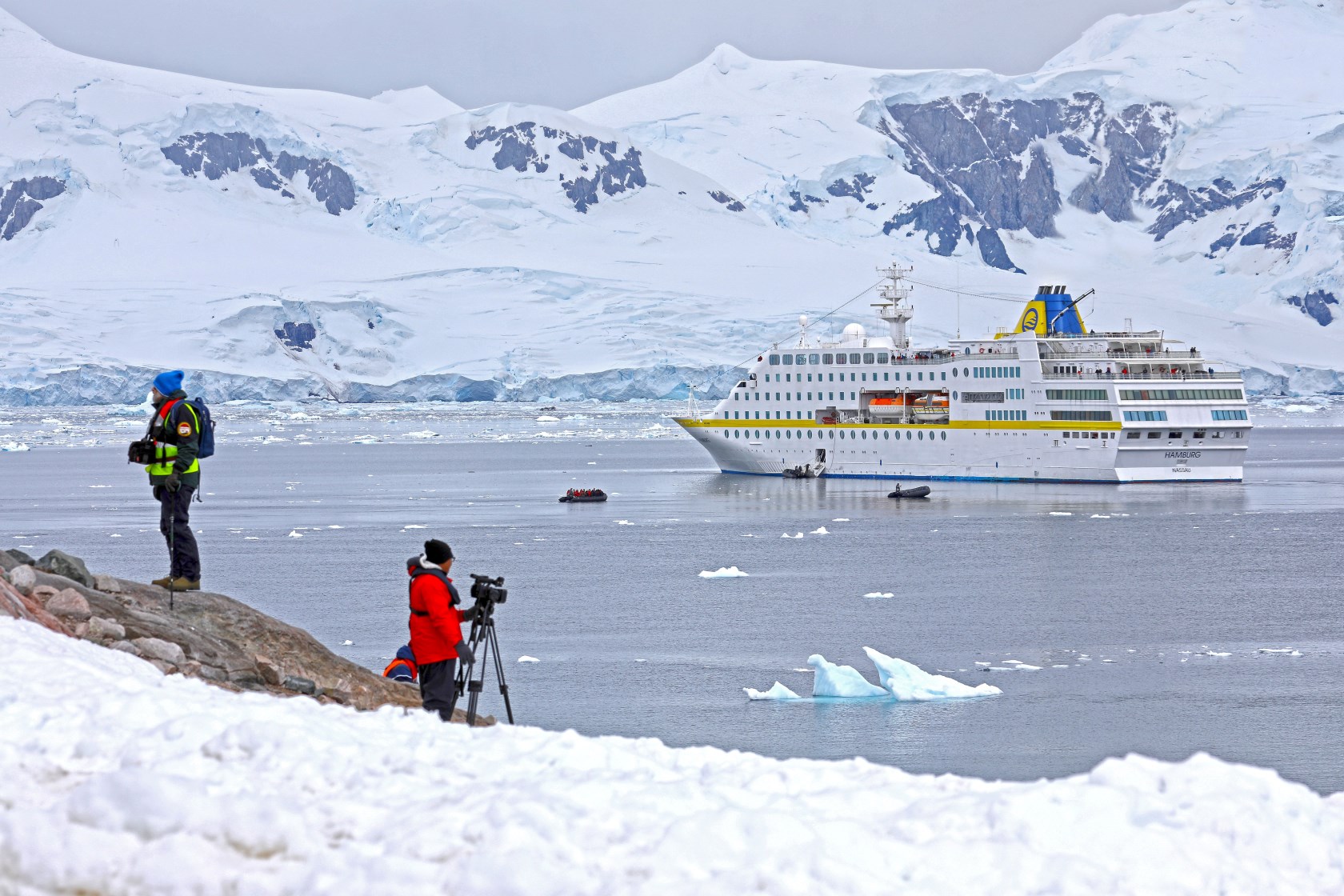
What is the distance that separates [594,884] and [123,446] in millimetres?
74701

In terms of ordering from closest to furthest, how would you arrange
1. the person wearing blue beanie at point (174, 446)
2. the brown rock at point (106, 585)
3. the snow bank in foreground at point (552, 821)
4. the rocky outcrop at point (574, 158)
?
the snow bank in foreground at point (552, 821) → the person wearing blue beanie at point (174, 446) → the brown rock at point (106, 585) → the rocky outcrop at point (574, 158)

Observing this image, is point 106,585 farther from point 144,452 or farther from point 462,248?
point 462,248

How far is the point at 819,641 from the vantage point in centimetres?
1952

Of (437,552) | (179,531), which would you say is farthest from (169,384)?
(437,552)

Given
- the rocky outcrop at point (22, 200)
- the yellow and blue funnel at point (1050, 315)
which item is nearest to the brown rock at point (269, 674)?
the yellow and blue funnel at point (1050, 315)

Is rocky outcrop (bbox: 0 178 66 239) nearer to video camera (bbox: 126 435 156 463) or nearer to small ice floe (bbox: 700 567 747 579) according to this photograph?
small ice floe (bbox: 700 567 747 579)

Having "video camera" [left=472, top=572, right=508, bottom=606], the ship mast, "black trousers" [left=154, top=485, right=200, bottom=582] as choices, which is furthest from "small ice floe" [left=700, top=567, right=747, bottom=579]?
the ship mast

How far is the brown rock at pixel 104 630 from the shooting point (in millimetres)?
9188

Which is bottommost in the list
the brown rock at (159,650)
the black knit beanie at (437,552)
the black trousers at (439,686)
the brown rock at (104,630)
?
the black trousers at (439,686)

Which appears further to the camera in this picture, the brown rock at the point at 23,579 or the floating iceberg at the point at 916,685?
the floating iceberg at the point at 916,685

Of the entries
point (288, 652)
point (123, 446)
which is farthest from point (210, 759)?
point (123, 446)

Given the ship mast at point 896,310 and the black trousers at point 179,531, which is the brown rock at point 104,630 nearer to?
the black trousers at point 179,531

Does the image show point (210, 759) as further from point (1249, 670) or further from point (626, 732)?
point (1249, 670)

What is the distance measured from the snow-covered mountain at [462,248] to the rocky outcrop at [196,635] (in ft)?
311
